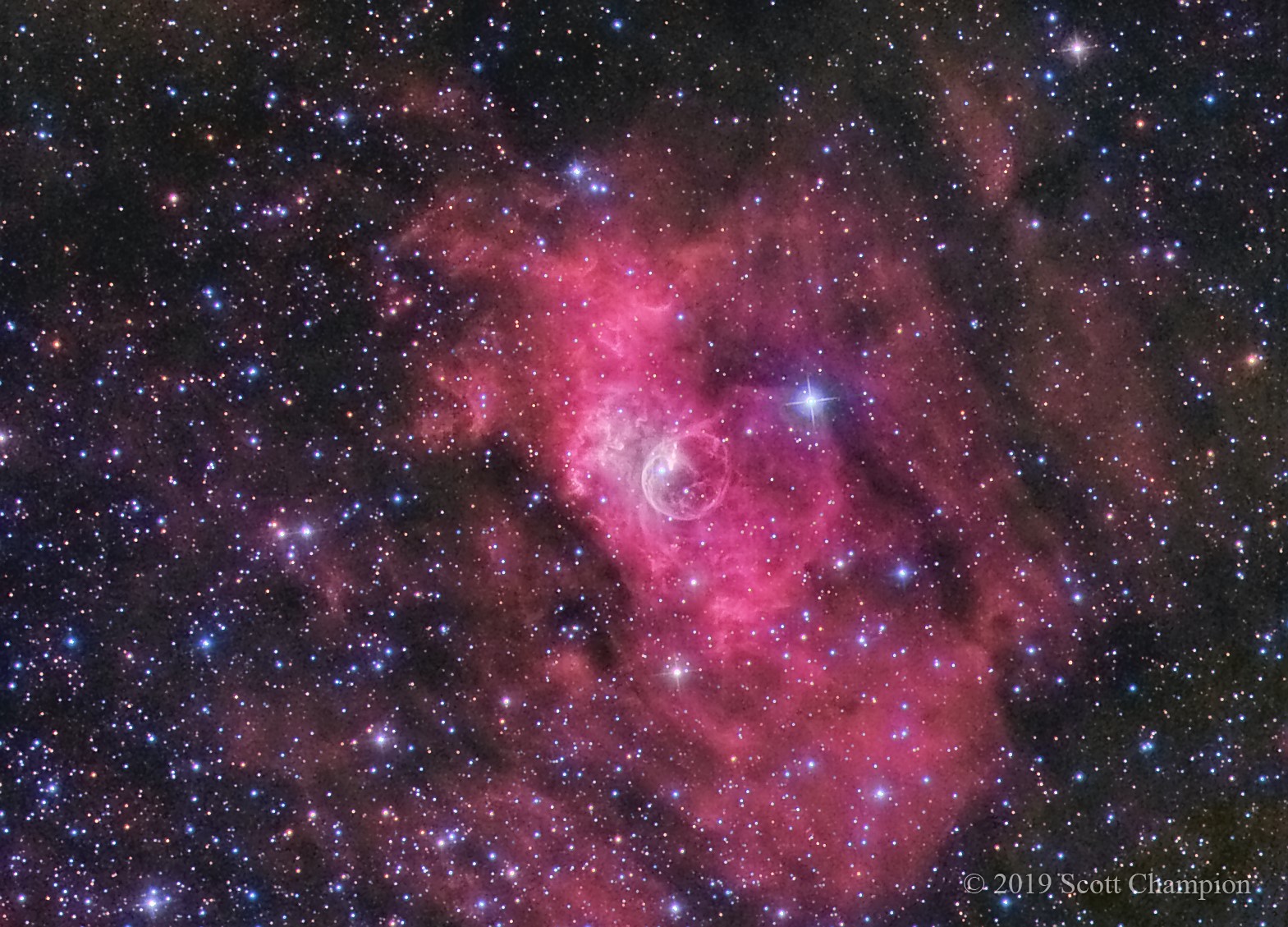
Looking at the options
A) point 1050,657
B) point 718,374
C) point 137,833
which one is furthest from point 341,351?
point 1050,657

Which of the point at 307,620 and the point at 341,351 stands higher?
the point at 341,351

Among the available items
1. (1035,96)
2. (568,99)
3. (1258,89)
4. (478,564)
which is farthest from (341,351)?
(1258,89)

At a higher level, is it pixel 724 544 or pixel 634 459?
pixel 634 459

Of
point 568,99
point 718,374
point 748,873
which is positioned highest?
point 568,99

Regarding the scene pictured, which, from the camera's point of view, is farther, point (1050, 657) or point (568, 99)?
point (1050, 657)

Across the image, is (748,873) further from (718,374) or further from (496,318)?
(496,318)

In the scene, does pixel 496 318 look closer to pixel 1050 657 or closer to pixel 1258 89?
pixel 1050 657
